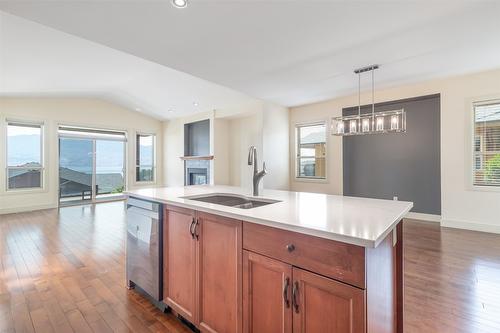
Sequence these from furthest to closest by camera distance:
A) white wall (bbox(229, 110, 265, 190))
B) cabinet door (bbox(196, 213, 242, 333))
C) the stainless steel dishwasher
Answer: white wall (bbox(229, 110, 265, 190)), the stainless steel dishwasher, cabinet door (bbox(196, 213, 242, 333))

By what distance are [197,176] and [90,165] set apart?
3246 millimetres

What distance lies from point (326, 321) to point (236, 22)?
2.75m

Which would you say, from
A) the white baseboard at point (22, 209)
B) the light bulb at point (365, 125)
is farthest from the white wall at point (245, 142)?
the white baseboard at point (22, 209)

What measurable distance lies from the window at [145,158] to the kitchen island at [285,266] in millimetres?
7261

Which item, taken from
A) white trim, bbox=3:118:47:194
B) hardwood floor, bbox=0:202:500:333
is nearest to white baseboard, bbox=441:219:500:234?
hardwood floor, bbox=0:202:500:333

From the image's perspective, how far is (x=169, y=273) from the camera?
188 centimetres

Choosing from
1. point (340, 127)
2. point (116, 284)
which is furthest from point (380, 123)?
point (116, 284)

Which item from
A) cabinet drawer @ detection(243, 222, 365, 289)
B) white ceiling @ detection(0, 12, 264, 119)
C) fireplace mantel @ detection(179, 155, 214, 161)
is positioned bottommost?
cabinet drawer @ detection(243, 222, 365, 289)

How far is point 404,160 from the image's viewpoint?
16.8ft

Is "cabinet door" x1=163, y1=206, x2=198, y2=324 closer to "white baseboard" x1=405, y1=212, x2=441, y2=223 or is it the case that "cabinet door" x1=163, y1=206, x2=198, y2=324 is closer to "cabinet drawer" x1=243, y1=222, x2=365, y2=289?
"cabinet drawer" x1=243, y1=222, x2=365, y2=289

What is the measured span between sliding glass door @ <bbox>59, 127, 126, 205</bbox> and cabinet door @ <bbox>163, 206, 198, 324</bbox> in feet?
21.9

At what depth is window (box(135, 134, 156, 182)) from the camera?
27.5 ft

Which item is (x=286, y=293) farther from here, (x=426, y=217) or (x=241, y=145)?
(x=241, y=145)

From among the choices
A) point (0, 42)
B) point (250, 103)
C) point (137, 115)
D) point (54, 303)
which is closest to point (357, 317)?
point (54, 303)
